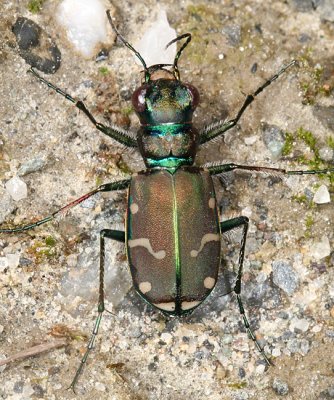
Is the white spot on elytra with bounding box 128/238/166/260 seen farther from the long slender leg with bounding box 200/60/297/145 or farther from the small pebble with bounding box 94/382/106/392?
the small pebble with bounding box 94/382/106/392

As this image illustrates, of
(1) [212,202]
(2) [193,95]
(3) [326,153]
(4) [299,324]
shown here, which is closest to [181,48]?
(2) [193,95]

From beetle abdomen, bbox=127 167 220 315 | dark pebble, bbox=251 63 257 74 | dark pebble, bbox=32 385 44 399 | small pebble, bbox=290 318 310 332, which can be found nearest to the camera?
beetle abdomen, bbox=127 167 220 315

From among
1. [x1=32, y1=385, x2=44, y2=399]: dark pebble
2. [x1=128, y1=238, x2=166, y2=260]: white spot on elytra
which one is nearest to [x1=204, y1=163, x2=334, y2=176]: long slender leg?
[x1=128, y1=238, x2=166, y2=260]: white spot on elytra

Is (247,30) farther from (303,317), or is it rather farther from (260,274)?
(303,317)

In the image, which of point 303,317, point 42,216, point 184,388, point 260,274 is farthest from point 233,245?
point 42,216

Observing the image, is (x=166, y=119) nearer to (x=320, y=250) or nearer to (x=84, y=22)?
(x=84, y=22)

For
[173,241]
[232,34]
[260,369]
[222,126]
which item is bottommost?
[260,369]
